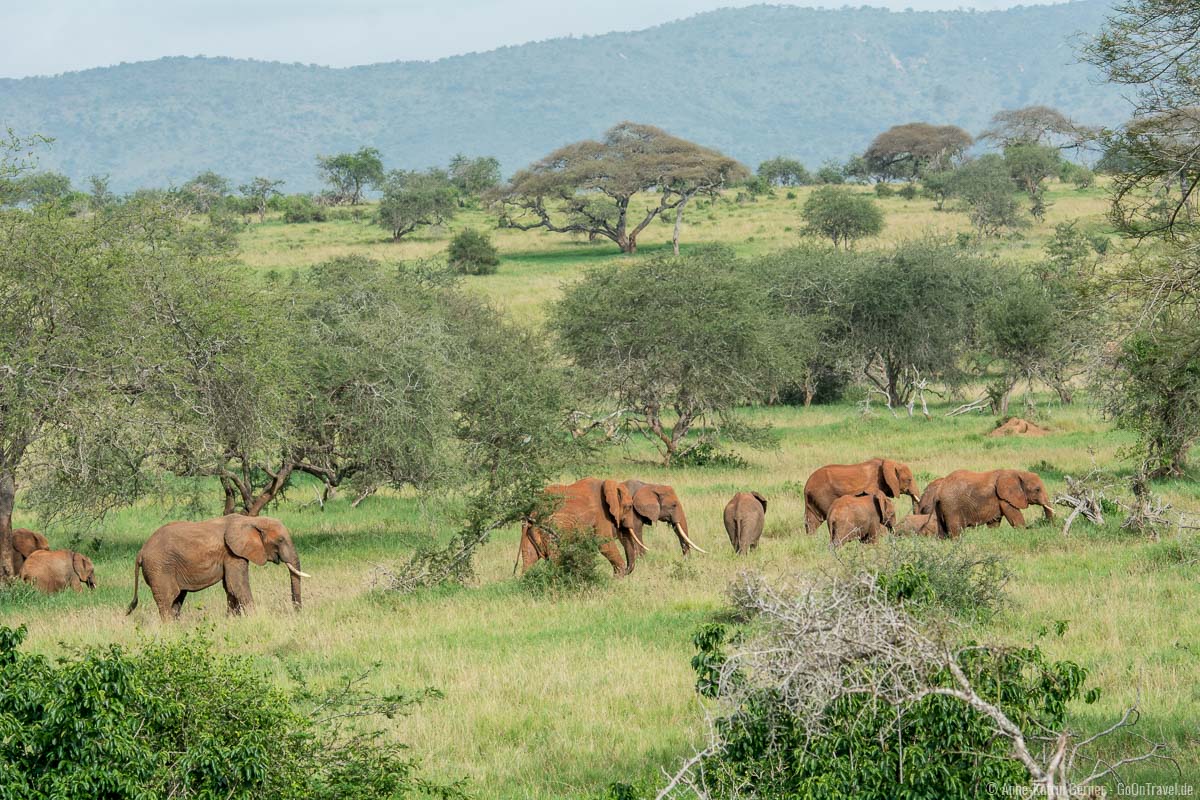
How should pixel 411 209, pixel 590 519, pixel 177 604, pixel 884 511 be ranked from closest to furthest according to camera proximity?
pixel 177 604, pixel 590 519, pixel 884 511, pixel 411 209

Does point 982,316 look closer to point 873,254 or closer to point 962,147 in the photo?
point 873,254

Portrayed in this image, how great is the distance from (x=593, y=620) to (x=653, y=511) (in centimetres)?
397

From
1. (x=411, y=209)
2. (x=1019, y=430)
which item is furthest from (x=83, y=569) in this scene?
(x=411, y=209)

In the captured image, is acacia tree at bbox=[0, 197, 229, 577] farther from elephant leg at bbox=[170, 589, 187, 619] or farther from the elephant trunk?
the elephant trunk

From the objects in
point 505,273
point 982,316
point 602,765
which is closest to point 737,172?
point 505,273

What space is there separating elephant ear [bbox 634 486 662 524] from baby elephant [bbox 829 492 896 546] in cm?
247

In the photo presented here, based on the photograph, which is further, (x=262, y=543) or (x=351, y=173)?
(x=351, y=173)

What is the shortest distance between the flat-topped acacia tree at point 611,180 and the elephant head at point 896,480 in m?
47.2

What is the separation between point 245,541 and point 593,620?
4.65m

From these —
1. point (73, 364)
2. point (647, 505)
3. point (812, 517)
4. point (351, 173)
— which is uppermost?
point (351, 173)

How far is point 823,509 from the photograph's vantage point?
1939 centimetres

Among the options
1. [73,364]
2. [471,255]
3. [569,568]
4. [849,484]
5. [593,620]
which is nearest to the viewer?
[593,620]

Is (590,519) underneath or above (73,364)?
underneath

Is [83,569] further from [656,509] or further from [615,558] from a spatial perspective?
[656,509]
